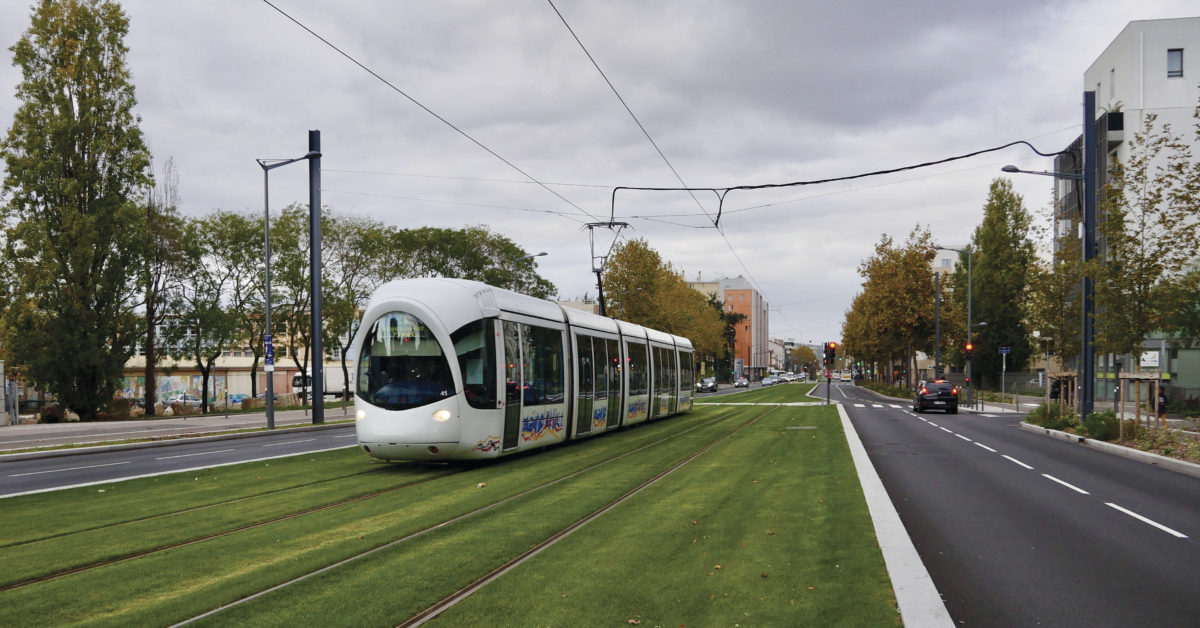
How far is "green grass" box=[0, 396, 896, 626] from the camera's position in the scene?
597cm

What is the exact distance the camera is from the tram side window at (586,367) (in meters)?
19.7

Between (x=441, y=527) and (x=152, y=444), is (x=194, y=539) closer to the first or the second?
(x=441, y=527)

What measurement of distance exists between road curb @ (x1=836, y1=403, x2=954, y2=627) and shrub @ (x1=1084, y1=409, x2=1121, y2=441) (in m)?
14.2

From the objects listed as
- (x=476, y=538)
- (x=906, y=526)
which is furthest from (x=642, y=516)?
(x=906, y=526)

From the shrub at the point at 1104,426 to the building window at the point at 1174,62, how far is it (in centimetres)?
3839

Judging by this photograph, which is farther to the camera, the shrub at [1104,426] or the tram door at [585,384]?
the shrub at [1104,426]

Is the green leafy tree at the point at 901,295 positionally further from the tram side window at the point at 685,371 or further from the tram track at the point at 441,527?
the tram track at the point at 441,527

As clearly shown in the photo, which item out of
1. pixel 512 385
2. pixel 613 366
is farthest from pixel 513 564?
Result: pixel 613 366

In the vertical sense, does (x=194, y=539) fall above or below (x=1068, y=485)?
above

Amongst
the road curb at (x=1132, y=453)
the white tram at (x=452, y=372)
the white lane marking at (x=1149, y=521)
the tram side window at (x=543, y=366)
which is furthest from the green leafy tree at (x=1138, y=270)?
the white tram at (x=452, y=372)

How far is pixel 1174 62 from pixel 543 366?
5155 centimetres

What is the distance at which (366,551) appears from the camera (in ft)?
26.1

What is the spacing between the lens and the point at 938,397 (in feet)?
129

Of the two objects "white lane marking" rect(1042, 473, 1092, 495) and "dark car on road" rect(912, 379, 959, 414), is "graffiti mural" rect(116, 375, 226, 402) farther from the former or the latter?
"white lane marking" rect(1042, 473, 1092, 495)
